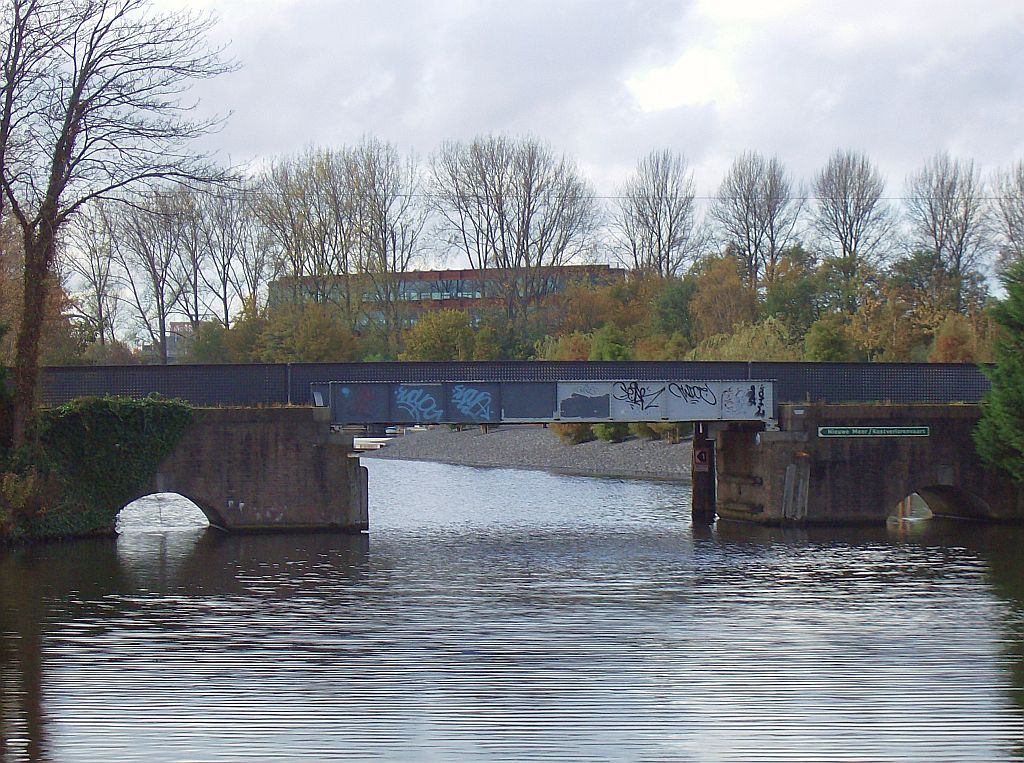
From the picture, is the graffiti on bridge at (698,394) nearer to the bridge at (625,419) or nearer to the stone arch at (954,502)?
the bridge at (625,419)

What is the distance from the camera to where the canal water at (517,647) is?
1391 centimetres

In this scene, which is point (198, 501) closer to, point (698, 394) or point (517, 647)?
point (698, 394)

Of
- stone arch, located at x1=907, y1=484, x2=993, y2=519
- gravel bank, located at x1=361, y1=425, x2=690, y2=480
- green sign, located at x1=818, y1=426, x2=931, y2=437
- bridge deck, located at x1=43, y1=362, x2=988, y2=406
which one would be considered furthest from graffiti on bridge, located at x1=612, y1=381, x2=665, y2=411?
gravel bank, located at x1=361, y1=425, x2=690, y2=480

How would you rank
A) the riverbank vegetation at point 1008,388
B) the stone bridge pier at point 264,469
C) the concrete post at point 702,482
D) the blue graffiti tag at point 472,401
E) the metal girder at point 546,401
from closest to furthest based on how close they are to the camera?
the stone bridge pier at point 264,469, the metal girder at point 546,401, the riverbank vegetation at point 1008,388, the blue graffiti tag at point 472,401, the concrete post at point 702,482

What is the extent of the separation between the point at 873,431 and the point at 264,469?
1699 cm

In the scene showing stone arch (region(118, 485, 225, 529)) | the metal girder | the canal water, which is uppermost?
the metal girder

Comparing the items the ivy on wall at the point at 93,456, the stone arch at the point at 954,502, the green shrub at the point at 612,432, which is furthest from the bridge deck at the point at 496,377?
the green shrub at the point at 612,432

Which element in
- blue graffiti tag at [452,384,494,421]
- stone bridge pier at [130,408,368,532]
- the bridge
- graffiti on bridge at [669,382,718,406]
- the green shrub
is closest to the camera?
stone bridge pier at [130,408,368,532]

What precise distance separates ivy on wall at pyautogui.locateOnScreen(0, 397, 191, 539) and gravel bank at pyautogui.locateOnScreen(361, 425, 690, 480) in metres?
32.8

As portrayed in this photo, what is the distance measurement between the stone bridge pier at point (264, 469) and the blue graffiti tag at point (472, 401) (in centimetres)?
335

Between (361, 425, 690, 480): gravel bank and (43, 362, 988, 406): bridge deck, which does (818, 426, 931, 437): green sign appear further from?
(361, 425, 690, 480): gravel bank

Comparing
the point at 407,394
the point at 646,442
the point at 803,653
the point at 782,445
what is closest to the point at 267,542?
the point at 407,394

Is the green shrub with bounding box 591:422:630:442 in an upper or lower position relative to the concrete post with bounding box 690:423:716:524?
upper

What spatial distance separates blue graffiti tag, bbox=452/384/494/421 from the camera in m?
34.8
